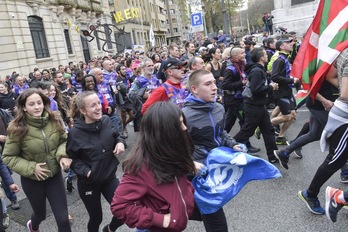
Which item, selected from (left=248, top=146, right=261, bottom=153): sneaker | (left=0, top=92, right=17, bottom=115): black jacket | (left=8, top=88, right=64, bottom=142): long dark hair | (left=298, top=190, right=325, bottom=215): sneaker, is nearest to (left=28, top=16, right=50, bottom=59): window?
(left=0, top=92, right=17, bottom=115): black jacket

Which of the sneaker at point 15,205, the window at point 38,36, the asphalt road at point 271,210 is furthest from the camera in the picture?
the window at point 38,36

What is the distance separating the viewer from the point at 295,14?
56.6 ft

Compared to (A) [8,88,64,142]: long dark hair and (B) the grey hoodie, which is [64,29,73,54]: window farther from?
(B) the grey hoodie

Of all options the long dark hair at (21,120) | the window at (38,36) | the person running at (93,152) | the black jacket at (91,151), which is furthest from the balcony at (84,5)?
the black jacket at (91,151)

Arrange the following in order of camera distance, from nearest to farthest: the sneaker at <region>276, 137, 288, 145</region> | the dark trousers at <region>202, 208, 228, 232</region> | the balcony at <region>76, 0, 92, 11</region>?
the dark trousers at <region>202, 208, 228, 232</region> → the sneaker at <region>276, 137, 288, 145</region> → the balcony at <region>76, 0, 92, 11</region>

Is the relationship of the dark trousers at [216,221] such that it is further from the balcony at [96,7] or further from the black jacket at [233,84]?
the balcony at [96,7]

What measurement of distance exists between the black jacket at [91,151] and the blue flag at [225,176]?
116cm

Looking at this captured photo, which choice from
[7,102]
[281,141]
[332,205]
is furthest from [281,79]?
[7,102]

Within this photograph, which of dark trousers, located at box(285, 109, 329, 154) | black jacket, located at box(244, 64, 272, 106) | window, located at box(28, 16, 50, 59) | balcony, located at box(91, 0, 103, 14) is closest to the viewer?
dark trousers, located at box(285, 109, 329, 154)

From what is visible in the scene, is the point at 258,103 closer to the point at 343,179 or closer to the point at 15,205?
the point at 343,179

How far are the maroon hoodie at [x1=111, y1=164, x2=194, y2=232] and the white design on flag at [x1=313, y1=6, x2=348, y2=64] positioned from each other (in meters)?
2.17

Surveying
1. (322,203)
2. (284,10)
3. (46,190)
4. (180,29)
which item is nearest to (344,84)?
(322,203)

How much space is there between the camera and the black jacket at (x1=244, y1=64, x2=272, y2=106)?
4848mm

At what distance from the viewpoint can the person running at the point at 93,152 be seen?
3053 millimetres
